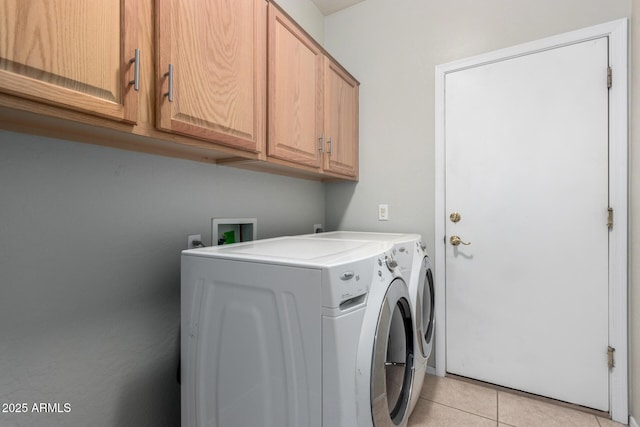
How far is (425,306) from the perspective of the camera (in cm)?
177

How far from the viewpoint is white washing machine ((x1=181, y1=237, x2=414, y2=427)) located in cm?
84

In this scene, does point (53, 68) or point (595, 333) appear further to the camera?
point (595, 333)

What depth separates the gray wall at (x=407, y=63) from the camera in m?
1.79

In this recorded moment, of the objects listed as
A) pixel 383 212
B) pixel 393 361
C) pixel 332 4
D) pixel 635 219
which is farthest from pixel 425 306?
pixel 332 4

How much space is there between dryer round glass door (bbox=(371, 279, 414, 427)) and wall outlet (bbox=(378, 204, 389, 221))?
104cm

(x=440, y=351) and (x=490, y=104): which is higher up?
(x=490, y=104)

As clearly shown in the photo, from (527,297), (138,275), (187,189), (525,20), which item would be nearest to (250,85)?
(187,189)

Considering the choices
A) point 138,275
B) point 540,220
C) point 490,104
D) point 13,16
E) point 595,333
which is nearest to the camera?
point 13,16

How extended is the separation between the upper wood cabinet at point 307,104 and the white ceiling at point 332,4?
0.65 m

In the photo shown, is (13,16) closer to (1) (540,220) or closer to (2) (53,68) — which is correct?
(2) (53,68)

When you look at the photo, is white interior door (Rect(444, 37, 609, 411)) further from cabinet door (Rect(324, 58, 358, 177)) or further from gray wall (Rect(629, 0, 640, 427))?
cabinet door (Rect(324, 58, 358, 177))

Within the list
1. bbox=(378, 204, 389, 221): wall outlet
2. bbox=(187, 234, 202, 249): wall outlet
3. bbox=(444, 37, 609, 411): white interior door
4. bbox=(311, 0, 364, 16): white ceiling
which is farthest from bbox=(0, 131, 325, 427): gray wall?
bbox=(311, 0, 364, 16): white ceiling

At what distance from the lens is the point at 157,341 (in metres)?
1.27

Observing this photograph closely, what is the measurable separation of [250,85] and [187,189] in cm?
56
